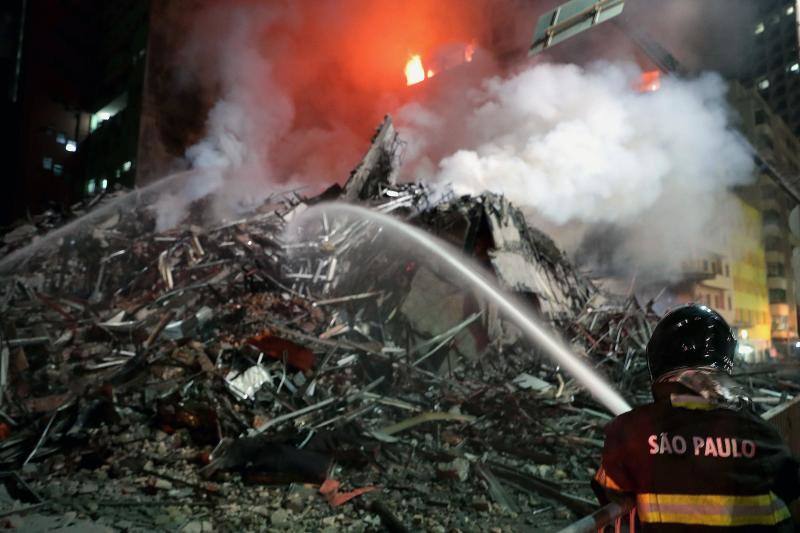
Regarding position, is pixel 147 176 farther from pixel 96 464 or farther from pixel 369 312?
pixel 96 464

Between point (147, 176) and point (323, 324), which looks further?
point (147, 176)

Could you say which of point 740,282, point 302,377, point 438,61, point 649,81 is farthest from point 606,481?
point 740,282

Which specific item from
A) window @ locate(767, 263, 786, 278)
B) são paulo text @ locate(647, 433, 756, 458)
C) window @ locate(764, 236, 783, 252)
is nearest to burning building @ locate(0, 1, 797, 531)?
são paulo text @ locate(647, 433, 756, 458)

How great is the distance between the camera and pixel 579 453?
557 centimetres

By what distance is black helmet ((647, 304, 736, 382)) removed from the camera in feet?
5.20

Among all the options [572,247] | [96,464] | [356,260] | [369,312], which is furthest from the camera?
[572,247]

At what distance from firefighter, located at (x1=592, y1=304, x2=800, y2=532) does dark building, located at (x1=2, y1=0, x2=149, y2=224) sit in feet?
86.5

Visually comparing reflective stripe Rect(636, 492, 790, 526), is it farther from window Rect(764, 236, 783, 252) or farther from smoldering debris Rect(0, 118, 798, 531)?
window Rect(764, 236, 783, 252)

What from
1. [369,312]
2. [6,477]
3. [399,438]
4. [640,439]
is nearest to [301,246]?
[369,312]

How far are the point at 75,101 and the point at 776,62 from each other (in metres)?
72.4

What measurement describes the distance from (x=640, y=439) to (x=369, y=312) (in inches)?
314

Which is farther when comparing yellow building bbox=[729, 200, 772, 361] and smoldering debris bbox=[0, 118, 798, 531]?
yellow building bbox=[729, 200, 772, 361]

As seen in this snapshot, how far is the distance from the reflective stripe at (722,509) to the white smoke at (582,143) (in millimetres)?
10615

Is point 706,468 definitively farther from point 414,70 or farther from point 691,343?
point 414,70
